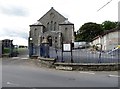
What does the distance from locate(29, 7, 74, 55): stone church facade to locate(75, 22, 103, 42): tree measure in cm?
1545

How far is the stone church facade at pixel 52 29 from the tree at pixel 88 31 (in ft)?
50.7

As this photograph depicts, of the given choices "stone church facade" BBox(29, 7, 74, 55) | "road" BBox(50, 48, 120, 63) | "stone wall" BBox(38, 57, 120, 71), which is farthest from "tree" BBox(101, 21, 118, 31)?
"stone wall" BBox(38, 57, 120, 71)

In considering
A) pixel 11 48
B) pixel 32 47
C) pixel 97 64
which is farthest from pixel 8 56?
pixel 97 64

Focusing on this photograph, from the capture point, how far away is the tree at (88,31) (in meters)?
109

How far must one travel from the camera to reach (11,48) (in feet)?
109

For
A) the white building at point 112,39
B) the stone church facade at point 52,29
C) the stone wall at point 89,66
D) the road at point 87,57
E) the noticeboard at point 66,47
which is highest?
the stone church facade at point 52,29

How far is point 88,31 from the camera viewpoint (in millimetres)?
110250

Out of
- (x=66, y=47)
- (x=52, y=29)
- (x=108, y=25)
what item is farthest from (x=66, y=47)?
(x=108, y=25)

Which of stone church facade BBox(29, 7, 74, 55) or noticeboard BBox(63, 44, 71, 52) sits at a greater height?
stone church facade BBox(29, 7, 74, 55)

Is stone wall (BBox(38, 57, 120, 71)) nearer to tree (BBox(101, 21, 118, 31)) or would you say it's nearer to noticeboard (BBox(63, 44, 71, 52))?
noticeboard (BBox(63, 44, 71, 52))

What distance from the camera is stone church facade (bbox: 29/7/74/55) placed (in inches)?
3511

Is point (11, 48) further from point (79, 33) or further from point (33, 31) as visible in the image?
point (79, 33)

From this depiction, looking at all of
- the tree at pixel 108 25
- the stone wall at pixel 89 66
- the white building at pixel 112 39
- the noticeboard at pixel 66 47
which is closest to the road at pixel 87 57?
the noticeboard at pixel 66 47

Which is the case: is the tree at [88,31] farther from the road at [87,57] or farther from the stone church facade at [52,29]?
the road at [87,57]
